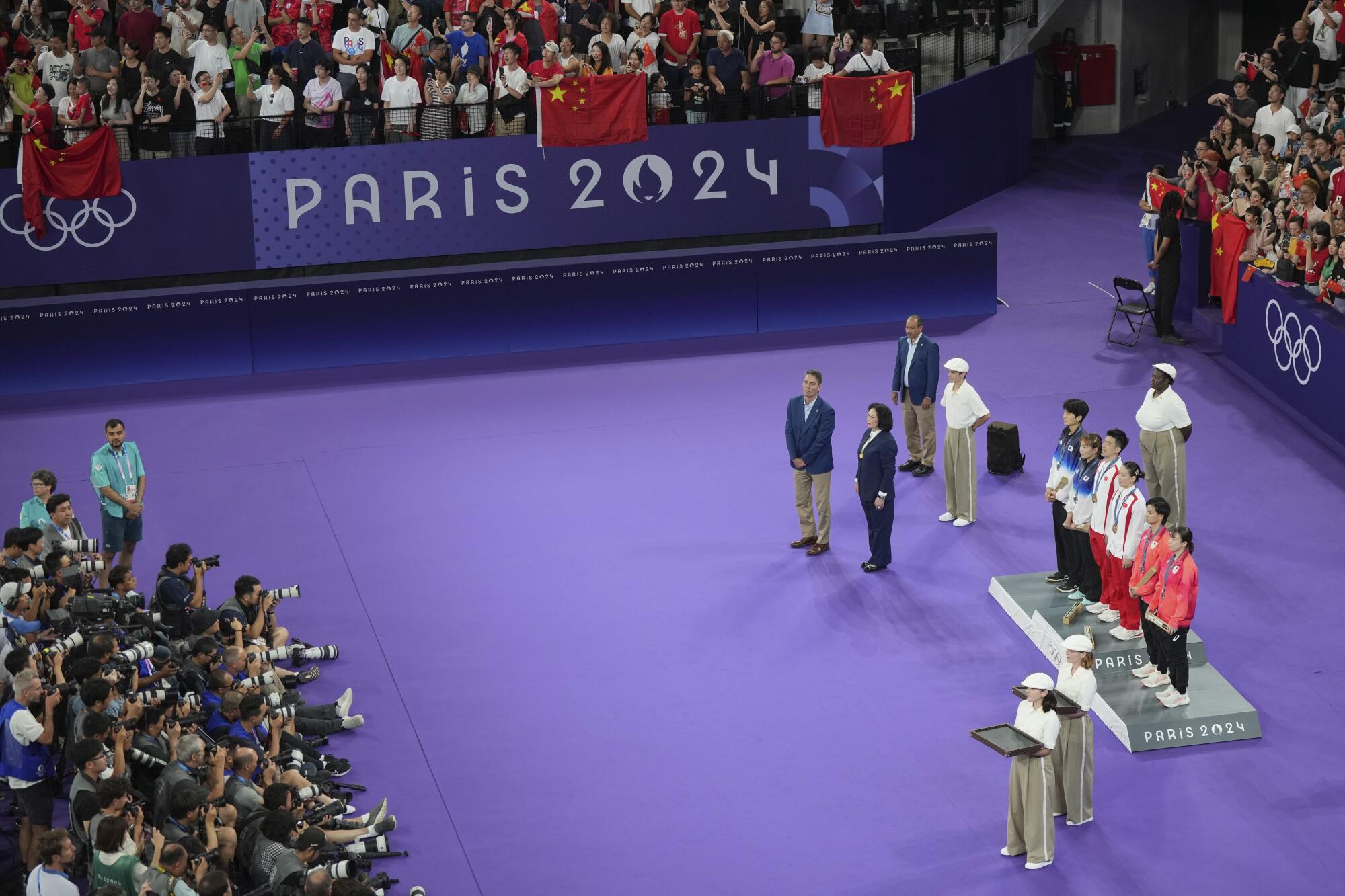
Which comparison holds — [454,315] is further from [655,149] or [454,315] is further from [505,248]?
[655,149]

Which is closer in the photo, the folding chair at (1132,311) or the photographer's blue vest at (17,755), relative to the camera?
the photographer's blue vest at (17,755)

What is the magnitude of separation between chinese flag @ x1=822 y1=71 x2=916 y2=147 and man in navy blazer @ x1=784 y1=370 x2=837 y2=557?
971cm

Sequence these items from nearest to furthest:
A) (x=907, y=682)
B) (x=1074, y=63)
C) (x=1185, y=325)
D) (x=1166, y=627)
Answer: (x=1166, y=627) < (x=907, y=682) < (x=1185, y=325) < (x=1074, y=63)

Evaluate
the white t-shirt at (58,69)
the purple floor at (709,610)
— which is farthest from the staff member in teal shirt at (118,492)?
the white t-shirt at (58,69)

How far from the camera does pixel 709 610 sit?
15820 mm

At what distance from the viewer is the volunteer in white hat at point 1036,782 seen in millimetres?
11656

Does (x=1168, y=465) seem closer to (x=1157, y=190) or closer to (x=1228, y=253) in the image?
(x=1228, y=253)

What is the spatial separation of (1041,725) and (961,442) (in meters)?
5.97

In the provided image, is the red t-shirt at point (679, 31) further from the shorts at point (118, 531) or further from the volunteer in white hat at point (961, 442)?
the shorts at point (118, 531)

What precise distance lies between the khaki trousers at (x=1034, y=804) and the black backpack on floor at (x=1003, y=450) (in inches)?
279

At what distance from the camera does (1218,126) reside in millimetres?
24359

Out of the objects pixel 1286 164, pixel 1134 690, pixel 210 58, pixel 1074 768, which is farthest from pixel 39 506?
pixel 1286 164

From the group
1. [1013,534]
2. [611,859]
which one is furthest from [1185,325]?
[611,859]

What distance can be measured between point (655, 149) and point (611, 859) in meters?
14.9
